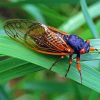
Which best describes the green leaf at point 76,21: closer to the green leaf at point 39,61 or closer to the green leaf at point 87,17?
the green leaf at point 87,17

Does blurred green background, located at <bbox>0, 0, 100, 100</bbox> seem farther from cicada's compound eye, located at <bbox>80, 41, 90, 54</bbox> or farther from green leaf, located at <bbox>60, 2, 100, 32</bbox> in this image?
cicada's compound eye, located at <bbox>80, 41, 90, 54</bbox>

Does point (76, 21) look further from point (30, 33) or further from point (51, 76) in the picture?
point (30, 33)

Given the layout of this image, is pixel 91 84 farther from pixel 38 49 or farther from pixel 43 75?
pixel 43 75

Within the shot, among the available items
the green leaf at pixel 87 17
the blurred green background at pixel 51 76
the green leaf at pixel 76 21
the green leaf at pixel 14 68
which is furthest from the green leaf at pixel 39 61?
the green leaf at pixel 76 21

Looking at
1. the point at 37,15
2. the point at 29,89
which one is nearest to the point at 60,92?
the point at 29,89

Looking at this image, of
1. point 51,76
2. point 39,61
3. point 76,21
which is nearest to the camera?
point 39,61

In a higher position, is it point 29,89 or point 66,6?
point 66,6

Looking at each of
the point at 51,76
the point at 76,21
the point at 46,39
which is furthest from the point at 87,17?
the point at 51,76
